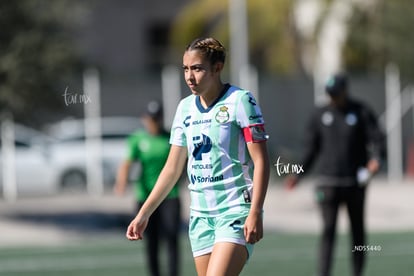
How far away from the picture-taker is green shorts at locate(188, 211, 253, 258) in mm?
7559

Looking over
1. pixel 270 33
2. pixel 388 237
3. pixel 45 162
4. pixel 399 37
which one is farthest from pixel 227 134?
pixel 270 33

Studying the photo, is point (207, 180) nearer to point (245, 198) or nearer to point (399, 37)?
point (245, 198)

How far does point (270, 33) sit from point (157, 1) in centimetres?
822

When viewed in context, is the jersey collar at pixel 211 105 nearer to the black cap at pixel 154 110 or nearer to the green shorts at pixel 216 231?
the green shorts at pixel 216 231

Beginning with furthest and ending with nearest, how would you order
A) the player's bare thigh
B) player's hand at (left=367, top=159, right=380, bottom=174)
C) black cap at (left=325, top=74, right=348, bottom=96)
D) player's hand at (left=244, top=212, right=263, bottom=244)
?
1. player's hand at (left=367, top=159, right=380, bottom=174)
2. black cap at (left=325, top=74, right=348, bottom=96)
3. the player's bare thigh
4. player's hand at (left=244, top=212, right=263, bottom=244)

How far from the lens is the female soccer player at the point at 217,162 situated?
7.54m

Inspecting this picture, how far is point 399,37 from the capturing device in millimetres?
27922

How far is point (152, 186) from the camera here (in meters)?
13.1

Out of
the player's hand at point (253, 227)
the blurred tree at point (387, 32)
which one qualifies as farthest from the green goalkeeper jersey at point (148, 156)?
the blurred tree at point (387, 32)

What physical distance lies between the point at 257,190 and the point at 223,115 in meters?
0.53

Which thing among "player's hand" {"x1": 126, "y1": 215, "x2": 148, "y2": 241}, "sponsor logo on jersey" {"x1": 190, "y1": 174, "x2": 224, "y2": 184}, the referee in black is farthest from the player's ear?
the referee in black

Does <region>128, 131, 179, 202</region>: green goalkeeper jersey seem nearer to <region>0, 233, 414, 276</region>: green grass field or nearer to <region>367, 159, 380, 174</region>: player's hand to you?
<region>0, 233, 414, 276</region>: green grass field

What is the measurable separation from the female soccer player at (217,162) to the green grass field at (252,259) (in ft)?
21.4

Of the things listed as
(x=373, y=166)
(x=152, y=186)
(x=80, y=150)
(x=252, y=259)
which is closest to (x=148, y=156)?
(x=152, y=186)
